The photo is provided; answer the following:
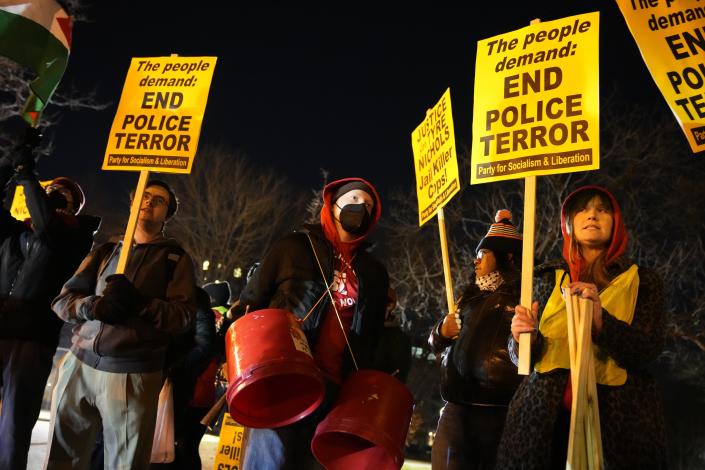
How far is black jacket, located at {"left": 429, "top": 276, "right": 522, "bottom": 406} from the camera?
4238 mm

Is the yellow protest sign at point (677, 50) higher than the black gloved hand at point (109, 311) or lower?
higher

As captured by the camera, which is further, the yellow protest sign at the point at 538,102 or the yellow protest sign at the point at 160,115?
the yellow protest sign at the point at 160,115

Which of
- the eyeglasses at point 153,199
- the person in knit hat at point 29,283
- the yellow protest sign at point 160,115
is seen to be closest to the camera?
the person in knit hat at point 29,283

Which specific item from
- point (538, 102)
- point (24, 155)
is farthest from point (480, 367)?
point (24, 155)

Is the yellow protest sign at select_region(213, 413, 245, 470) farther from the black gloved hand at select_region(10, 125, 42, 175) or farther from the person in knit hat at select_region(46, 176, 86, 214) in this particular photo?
the black gloved hand at select_region(10, 125, 42, 175)

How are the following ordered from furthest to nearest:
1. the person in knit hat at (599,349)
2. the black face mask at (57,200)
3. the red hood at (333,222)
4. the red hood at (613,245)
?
the black face mask at (57,200) → the red hood at (333,222) → the red hood at (613,245) → the person in knit hat at (599,349)

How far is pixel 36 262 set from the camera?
4.89 metres

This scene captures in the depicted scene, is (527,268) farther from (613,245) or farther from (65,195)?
(65,195)

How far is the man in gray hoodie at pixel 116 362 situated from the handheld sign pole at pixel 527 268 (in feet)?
6.97

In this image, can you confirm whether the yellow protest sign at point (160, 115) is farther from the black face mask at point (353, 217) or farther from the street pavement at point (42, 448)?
the street pavement at point (42, 448)

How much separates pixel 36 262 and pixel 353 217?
264 cm

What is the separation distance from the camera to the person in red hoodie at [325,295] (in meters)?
3.34

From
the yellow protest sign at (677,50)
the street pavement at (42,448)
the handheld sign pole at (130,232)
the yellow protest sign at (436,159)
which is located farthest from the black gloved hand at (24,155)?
the yellow protest sign at (677,50)

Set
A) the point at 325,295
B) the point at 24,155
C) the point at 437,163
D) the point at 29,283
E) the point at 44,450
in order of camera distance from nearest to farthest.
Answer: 1. the point at 325,295
2. the point at 29,283
3. the point at 24,155
4. the point at 437,163
5. the point at 44,450
